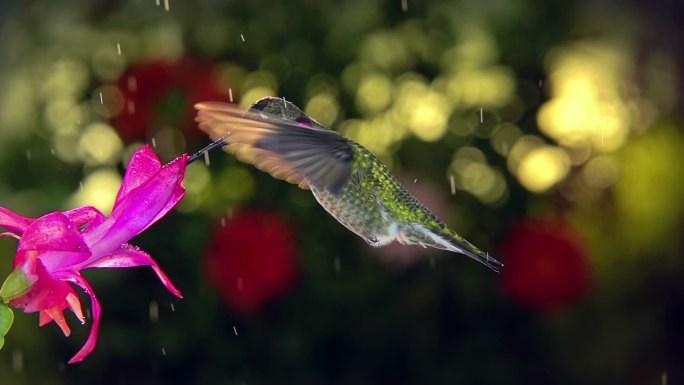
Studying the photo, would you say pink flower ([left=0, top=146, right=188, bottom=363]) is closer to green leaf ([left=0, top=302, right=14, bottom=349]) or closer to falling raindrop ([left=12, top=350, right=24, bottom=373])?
green leaf ([left=0, top=302, right=14, bottom=349])

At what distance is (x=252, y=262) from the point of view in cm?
206

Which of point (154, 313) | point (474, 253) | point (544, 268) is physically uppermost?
point (474, 253)

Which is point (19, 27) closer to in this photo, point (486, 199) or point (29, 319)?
point (29, 319)

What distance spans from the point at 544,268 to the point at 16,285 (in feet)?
4.81

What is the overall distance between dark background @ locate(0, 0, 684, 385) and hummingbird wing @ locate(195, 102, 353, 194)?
968 mm

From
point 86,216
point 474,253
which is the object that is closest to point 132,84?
point 474,253

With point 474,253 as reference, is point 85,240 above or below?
above

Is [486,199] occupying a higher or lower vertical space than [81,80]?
lower

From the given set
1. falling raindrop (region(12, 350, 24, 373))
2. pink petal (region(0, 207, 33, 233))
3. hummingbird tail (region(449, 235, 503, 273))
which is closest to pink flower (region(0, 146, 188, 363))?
pink petal (region(0, 207, 33, 233))

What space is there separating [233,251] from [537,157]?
28.2 inches

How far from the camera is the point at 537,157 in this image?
7.59ft

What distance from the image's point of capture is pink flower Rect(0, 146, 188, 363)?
0.76 m

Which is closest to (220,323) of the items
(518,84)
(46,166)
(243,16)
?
(46,166)

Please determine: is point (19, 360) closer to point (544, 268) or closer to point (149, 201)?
point (544, 268)
